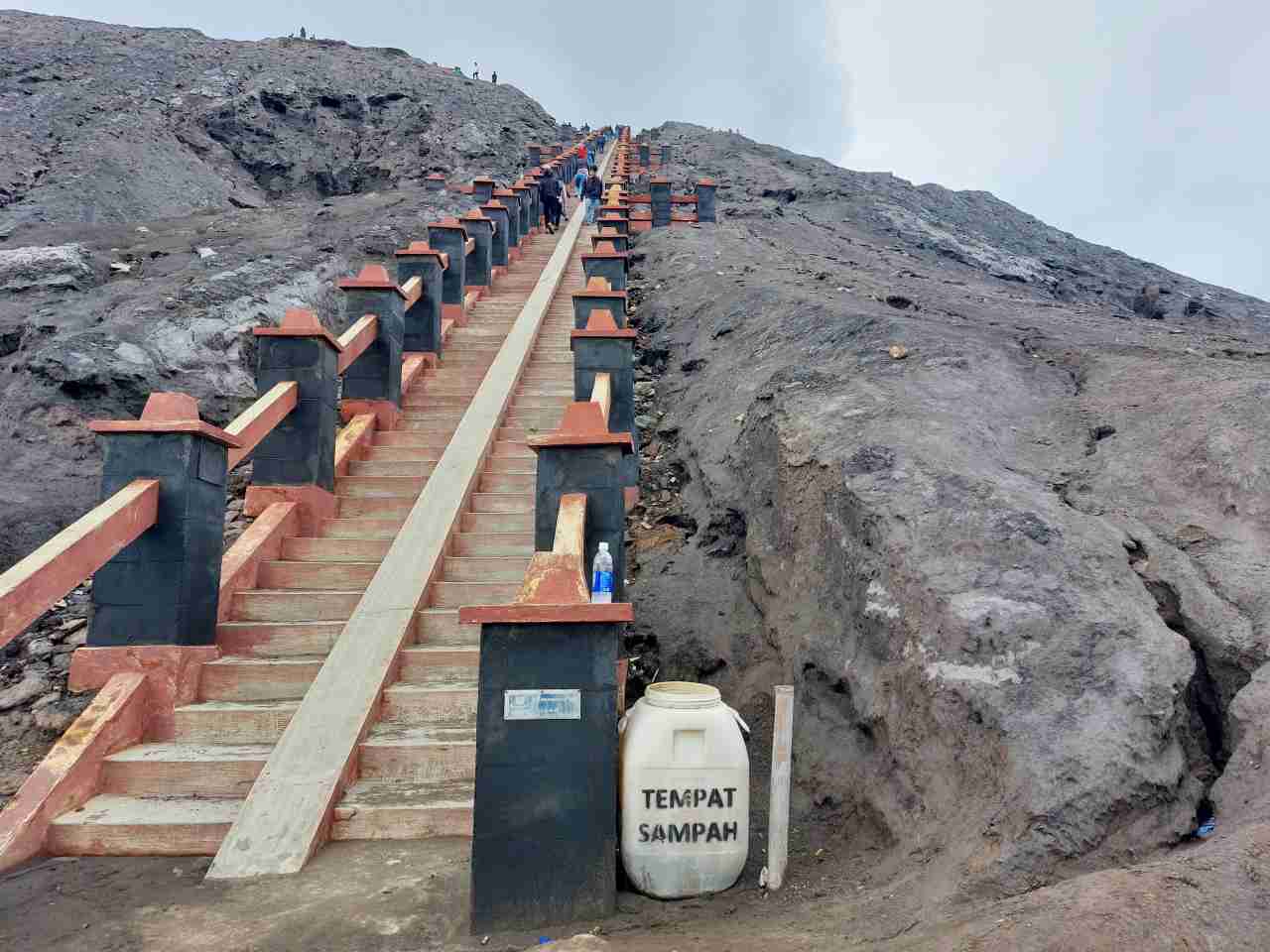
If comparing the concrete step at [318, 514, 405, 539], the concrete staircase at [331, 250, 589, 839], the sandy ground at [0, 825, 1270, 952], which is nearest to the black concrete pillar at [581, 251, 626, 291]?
the concrete staircase at [331, 250, 589, 839]

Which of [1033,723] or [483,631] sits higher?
[483,631]

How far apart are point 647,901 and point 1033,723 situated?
1787mm

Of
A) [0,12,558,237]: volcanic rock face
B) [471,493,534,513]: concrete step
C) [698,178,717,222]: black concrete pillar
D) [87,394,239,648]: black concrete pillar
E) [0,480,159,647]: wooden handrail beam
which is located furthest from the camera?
Result: [0,12,558,237]: volcanic rock face

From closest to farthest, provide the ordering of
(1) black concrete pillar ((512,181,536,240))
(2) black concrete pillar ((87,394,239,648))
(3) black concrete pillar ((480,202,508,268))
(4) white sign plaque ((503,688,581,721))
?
(4) white sign plaque ((503,688,581,721))
(2) black concrete pillar ((87,394,239,648))
(3) black concrete pillar ((480,202,508,268))
(1) black concrete pillar ((512,181,536,240))

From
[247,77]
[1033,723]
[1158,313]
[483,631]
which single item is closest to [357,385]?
[483,631]

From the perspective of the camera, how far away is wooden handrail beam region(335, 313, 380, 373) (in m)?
7.94

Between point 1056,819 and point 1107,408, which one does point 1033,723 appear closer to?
point 1056,819

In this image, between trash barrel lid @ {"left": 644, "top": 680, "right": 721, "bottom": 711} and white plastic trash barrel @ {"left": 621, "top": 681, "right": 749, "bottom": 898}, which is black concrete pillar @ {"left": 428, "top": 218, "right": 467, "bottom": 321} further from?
white plastic trash barrel @ {"left": 621, "top": 681, "right": 749, "bottom": 898}

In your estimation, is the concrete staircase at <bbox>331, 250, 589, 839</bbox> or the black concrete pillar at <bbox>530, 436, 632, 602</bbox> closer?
the concrete staircase at <bbox>331, 250, 589, 839</bbox>

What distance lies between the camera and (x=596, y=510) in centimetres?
533

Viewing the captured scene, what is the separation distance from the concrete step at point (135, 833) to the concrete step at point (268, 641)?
1398 mm

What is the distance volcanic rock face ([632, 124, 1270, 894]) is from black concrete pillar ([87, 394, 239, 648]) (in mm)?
2999

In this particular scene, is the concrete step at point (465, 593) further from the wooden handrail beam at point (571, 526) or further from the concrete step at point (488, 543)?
the wooden handrail beam at point (571, 526)

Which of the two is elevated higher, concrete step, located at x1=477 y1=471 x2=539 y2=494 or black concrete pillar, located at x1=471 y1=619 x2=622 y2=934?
concrete step, located at x1=477 y1=471 x2=539 y2=494
